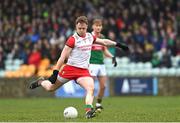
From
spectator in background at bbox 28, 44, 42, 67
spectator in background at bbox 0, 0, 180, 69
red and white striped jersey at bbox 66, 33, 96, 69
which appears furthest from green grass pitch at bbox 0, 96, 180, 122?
spectator in background at bbox 0, 0, 180, 69

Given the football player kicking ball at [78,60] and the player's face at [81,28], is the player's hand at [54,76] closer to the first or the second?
the football player kicking ball at [78,60]

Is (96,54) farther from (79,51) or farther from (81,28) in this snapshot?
(81,28)

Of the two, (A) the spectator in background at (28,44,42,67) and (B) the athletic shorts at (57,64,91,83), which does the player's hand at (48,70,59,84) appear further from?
(A) the spectator in background at (28,44,42,67)

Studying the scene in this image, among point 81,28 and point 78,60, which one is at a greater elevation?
point 81,28

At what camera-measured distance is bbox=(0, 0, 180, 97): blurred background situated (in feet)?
99.1

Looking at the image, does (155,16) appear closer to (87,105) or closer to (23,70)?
(23,70)

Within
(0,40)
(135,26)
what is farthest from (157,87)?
(0,40)

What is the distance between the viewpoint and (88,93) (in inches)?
567

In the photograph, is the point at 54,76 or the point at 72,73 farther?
the point at 72,73

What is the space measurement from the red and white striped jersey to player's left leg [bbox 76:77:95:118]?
0.38 metres

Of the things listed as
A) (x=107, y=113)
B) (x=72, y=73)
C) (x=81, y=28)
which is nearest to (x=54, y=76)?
(x=72, y=73)

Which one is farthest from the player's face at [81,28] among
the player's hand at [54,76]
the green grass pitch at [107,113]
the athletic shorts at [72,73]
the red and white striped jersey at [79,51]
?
the green grass pitch at [107,113]

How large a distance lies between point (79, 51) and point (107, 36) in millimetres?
16448

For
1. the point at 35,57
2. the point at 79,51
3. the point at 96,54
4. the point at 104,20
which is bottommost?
the point at 79,51
